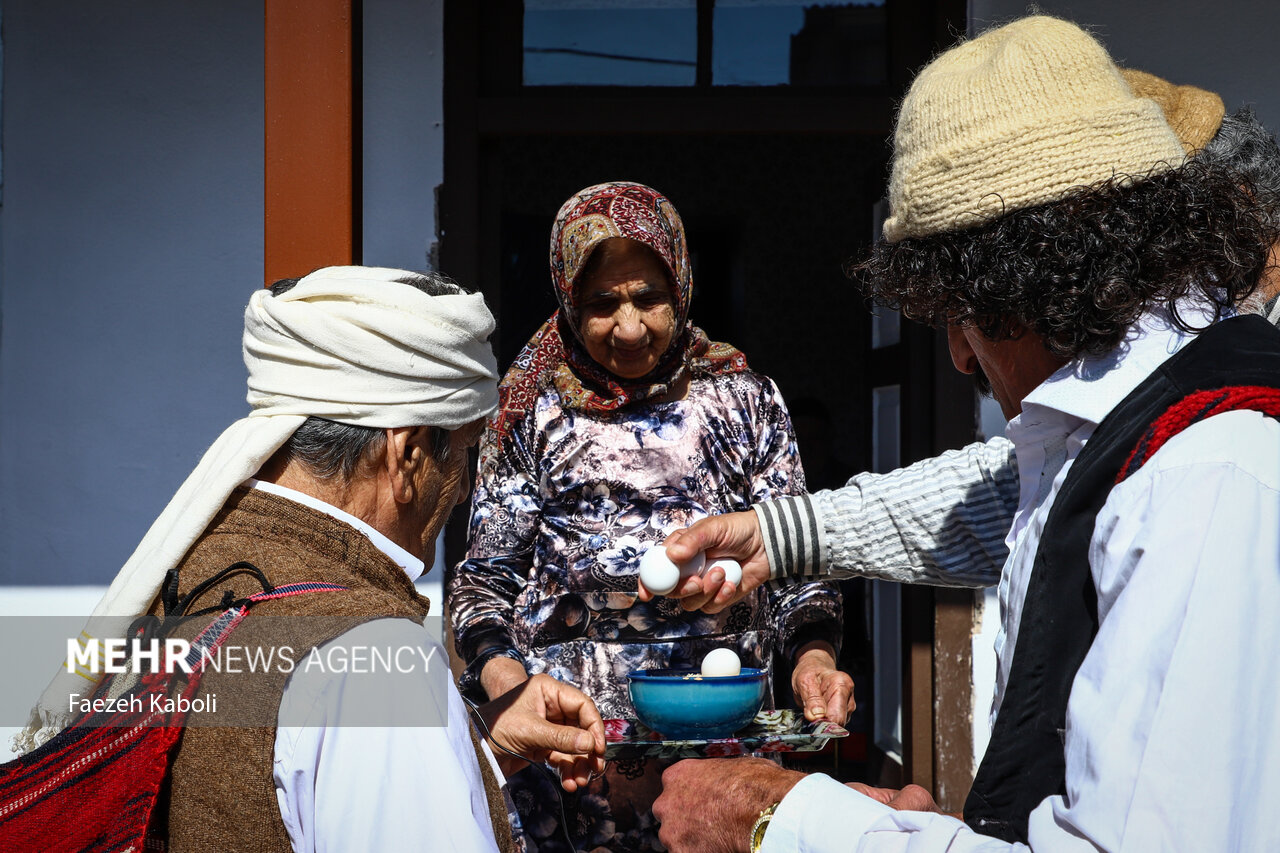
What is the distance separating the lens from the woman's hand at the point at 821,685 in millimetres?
2178

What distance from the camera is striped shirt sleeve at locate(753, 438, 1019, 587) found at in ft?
6.12

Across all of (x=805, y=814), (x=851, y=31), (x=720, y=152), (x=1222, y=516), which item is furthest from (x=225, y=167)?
(x=720, y=152)

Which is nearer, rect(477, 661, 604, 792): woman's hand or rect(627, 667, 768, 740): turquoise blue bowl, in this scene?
rect(477, 661, 604, 792): woman's hand

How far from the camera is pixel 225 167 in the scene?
3.54 meters

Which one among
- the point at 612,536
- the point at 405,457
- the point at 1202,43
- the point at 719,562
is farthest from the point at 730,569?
the point at 1202,43

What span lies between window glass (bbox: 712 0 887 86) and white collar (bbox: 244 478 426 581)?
101 inches

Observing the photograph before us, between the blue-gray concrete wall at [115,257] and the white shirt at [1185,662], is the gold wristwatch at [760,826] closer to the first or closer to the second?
the white shirt at [1185,662]

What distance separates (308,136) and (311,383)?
1.01m

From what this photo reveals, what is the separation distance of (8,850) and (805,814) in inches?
35.9

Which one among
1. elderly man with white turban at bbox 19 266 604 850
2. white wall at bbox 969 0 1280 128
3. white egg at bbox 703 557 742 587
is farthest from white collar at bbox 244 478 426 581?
white wall at bbox 969 0 1280 128

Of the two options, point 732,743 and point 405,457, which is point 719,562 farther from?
point 405,457

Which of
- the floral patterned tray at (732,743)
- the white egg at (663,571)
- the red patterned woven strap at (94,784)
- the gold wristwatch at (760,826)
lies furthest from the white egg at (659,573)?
the red patterned woven strap at (94,784)

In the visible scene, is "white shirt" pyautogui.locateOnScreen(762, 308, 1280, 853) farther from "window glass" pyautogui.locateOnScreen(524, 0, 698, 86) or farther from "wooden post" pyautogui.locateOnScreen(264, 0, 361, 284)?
"window glass" pyautogui.locateOnScreen(524, 0, 698, 86)

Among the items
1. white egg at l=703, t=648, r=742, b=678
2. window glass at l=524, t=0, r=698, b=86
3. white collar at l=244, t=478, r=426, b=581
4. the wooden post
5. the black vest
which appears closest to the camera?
the black vest
